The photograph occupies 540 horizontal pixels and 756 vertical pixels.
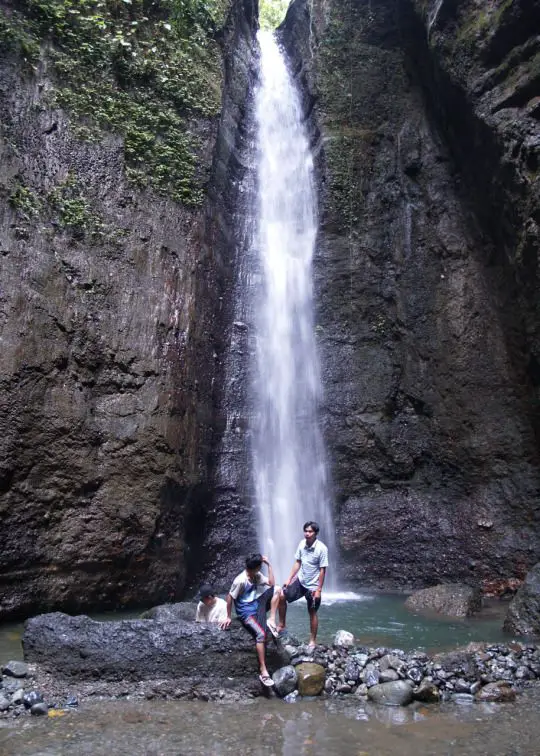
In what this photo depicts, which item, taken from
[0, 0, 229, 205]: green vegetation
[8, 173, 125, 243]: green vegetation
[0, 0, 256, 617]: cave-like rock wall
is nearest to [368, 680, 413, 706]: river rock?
[0, 0, 256, 617]: cave-like rock wall

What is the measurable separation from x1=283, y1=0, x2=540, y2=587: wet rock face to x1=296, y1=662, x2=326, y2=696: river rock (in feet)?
21.2

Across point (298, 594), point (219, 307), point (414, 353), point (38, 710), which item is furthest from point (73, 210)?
point (38, 710)

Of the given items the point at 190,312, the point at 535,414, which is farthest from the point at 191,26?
the point at 535,414

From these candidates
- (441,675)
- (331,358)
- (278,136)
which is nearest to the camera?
(441,675)

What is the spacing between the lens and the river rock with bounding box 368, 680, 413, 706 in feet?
18.5

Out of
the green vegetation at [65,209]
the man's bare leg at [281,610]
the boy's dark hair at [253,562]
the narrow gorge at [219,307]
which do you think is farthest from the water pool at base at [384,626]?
the green vegetation at [65,209]

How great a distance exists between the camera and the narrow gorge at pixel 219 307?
31.9ft

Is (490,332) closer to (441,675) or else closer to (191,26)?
(441,675)

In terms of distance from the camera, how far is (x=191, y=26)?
46.6ft

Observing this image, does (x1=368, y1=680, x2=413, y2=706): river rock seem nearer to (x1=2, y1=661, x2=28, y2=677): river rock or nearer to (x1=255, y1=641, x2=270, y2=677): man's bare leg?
(x1=255, y1=641, x2=270, y2=677): man's bare leg

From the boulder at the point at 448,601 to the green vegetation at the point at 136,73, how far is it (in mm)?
8614

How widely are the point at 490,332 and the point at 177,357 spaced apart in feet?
21.2

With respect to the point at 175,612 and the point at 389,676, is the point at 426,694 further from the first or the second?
the point at 175,612

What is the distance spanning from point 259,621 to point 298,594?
1.02 m
